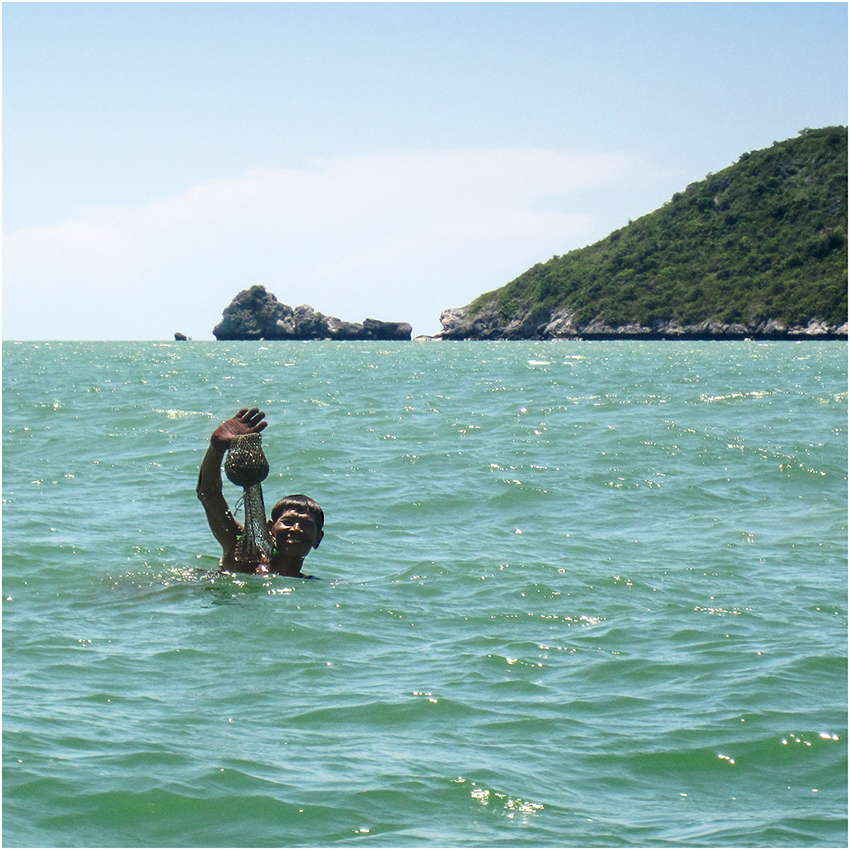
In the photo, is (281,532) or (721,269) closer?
(281,532)

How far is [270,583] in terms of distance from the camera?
29.8 feet

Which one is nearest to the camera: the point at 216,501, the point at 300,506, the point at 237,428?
the point at 237,428

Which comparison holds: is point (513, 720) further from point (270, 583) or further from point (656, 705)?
point (270, 583)

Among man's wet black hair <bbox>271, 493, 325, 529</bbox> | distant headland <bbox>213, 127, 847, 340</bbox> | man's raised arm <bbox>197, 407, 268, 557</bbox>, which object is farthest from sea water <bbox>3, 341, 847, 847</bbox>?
distant headland <bbox>213, 127, 847, 340</bbox>

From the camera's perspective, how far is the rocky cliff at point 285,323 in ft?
534

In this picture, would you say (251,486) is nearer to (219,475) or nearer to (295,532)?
(219,475)

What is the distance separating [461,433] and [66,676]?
48.7 ft

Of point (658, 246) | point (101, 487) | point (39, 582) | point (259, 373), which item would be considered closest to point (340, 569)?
point (39, 582)

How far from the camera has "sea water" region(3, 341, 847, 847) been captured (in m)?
5.00

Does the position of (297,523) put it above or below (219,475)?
below

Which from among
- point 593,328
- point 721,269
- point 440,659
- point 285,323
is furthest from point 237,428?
point 285,323

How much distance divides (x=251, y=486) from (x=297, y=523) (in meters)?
0.95

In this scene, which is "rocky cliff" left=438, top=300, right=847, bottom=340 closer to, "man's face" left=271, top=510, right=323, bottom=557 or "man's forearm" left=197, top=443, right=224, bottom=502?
"man's face" left=271, top=510, right=323, bottom=557

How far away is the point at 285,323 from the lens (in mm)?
164500
